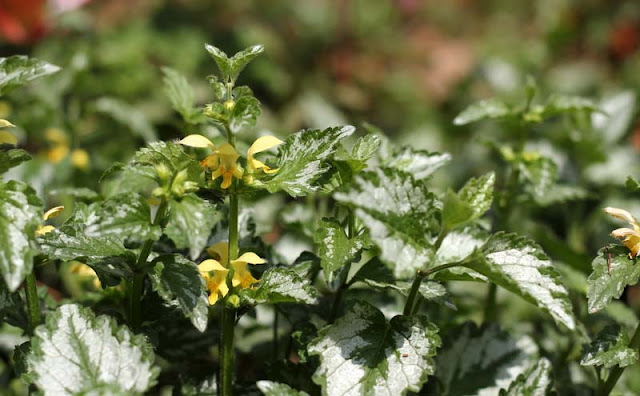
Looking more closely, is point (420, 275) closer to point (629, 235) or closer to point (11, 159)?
point (629, 235)

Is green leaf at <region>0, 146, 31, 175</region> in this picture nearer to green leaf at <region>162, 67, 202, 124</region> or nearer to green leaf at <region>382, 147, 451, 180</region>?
green leaf at <region>162, 67, 202, 124</region>

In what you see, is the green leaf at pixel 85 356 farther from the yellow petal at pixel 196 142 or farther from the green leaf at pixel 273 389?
the yellow petal at pixel 196 142

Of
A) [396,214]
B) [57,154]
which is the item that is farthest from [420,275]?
[57,154]

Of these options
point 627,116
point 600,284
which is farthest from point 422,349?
point 627,116

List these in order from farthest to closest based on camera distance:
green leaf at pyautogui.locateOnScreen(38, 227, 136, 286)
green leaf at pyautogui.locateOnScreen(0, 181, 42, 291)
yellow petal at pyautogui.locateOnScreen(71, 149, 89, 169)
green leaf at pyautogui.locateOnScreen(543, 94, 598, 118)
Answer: yellow petal at pyautogui.locateOnScreen(71, 149, 89, 169) < green leaf at pyautogui.locateOnScreen(543, 94, 598, 118) < green leaf at pyautogui.locateOnScreen(38, 227, 136, 286) < green leaf at pyautogui.locateOnScreen(0, 181, 42, 291)

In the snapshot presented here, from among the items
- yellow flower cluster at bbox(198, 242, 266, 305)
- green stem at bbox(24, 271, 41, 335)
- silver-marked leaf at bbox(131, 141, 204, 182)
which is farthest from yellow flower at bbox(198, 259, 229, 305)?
green stem at bbox(24, 271, 41, 335)

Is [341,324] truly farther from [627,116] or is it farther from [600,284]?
[627,116]

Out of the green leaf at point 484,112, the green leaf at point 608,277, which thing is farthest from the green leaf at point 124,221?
the green leaf at point 484,112
